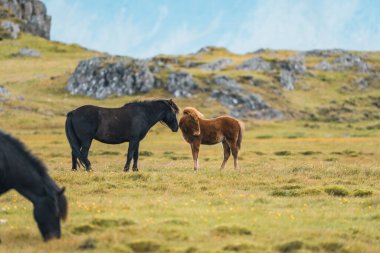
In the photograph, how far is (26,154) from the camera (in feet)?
43.5

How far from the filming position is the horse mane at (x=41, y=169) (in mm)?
12773

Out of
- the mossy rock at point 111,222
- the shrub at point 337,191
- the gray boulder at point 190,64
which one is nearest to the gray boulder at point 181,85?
the gray boulder at point 190,64

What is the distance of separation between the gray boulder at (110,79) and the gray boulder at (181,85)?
10.7 feet

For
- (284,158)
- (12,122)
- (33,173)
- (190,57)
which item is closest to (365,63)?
(190,57)

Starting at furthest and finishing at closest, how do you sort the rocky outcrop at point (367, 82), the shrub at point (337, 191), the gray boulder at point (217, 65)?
the gray boulder at point (217, 65)
the rocky outcrop at point (367, 82)
the shrub at point (337, 191)

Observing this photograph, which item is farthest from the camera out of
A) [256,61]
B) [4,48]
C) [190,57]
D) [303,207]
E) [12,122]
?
[190,57]

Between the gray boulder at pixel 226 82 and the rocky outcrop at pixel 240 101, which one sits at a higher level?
the gray boulder at pixel 226 82

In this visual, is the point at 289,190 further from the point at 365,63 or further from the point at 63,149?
the point at 365,63

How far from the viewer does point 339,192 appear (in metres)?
19.9

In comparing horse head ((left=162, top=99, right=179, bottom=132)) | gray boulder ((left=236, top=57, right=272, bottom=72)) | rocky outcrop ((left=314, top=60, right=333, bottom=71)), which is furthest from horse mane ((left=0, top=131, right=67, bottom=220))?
rocky outcrop ((left=314, top=60, right=333, bottom=71))

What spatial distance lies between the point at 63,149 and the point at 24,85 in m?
55.2

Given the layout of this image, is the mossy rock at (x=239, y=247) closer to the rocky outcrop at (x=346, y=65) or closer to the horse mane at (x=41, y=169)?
the horse mane at (x=41, y=169)

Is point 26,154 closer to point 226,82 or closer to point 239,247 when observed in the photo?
point 239,247

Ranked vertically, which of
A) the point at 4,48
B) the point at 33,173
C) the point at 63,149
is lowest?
the point at 63,149
